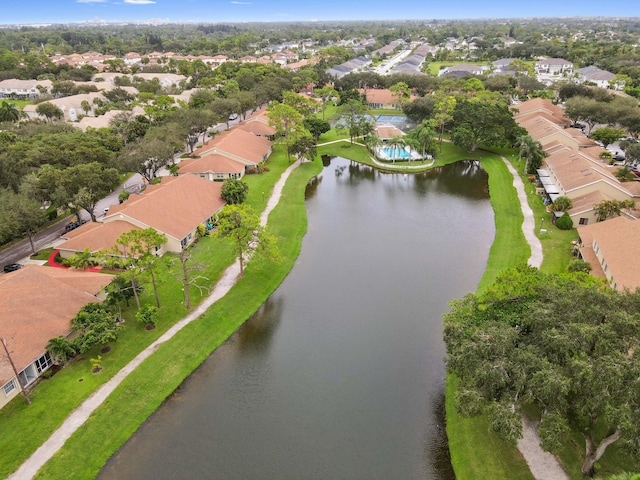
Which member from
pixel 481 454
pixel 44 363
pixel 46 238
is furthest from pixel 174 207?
pixel 481 454

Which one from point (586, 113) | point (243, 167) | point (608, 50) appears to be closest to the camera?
point (243, 167)

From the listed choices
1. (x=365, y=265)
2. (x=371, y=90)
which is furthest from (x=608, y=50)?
(x=365, y=265)

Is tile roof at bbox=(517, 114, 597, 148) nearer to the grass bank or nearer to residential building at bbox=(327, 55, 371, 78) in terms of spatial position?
the grass bank

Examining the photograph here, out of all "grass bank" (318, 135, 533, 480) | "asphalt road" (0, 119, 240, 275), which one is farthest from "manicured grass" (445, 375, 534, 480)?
"asphalt road" (0, 119, 240, 275)

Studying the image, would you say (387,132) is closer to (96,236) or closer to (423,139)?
(423,139)

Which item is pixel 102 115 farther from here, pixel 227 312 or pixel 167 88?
pixel 227 312
